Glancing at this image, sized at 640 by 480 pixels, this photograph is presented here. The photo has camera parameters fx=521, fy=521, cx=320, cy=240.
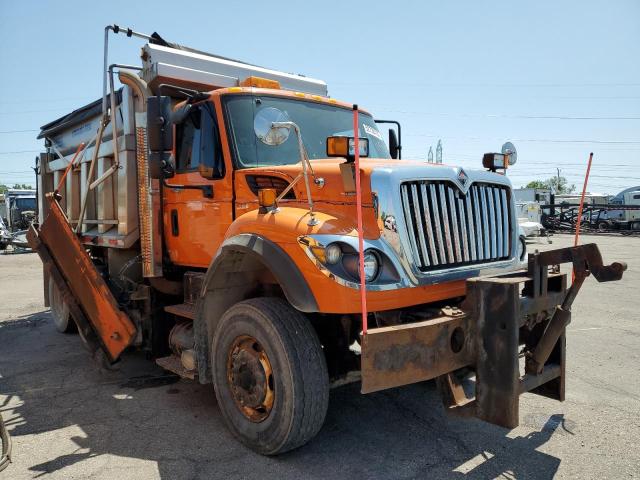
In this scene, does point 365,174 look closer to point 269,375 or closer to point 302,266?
point 302,266

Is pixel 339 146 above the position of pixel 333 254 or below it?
above

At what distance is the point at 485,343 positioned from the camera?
10.0 feet

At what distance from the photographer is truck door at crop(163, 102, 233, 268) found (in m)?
4.23

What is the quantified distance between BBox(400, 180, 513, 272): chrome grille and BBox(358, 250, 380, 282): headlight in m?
0.27

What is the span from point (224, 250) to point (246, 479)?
57.8 inches

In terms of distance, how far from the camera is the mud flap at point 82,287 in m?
5.02

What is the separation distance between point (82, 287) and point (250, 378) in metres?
2.71

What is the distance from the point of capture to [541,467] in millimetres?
3295

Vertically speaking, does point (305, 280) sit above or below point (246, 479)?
above

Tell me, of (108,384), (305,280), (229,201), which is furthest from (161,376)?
(305,280)

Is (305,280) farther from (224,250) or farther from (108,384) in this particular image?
(108,384)

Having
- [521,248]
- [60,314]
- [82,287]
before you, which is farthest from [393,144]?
[60,314]

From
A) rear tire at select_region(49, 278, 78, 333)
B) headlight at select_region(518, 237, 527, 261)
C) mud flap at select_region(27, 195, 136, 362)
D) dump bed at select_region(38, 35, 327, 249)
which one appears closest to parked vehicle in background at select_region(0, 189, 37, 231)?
rear tire at select_region(49, 278, 78, 333)

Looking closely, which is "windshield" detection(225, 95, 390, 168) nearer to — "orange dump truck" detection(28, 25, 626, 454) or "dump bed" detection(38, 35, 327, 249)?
"orange dump truck" detection(28, 25, 626, 454)
